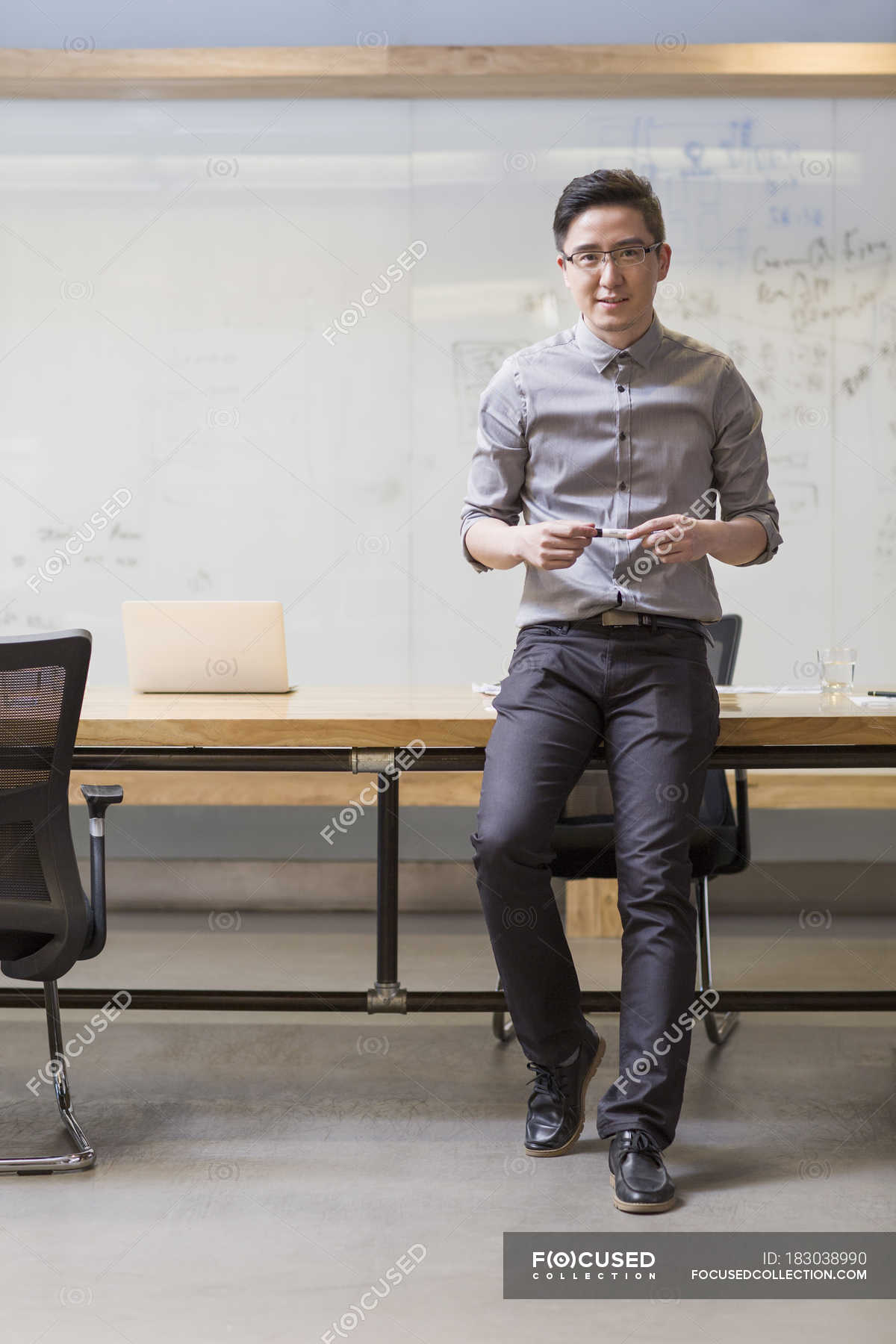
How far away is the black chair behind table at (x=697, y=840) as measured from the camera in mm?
2367

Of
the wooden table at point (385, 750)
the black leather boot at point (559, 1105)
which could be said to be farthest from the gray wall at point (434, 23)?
the black leather boot at point (559, 1105)

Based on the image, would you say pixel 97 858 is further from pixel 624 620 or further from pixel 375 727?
pixel 624 620

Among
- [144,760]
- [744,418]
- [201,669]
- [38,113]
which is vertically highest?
[38,113]

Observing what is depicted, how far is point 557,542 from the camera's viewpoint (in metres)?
1.94

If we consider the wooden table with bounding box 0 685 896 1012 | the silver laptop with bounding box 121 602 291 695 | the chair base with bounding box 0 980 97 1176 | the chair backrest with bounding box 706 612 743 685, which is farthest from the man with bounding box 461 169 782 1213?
the chair backrest with bounding box 706 612 743 685

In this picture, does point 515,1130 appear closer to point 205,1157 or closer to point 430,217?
point 205,1157

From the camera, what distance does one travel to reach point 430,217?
13.3ft

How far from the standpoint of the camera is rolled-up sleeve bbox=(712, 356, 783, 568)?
2125 mm

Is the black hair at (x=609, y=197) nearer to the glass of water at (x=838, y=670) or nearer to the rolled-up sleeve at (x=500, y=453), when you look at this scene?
the rolled-up sleeve at (x=500, y=453)

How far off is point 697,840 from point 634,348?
0.94 m

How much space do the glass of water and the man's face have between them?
78 centimetres

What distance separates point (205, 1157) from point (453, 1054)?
696 millimetres

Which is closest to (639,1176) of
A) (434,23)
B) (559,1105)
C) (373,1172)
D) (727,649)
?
(559,1105)

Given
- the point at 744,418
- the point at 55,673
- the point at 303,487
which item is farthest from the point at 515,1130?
the point at 303,487
